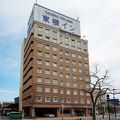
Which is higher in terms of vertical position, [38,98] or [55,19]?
[55,19]

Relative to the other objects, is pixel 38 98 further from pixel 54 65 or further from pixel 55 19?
pixel 55 19

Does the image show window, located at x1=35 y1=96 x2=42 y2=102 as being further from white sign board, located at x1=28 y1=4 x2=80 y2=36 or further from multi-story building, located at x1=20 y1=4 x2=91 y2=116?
white sign board, located at x1=28 y1=4 x2=80 y2=36

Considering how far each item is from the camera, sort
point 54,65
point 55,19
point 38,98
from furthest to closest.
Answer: point 55,19 < point 54,65 < point 38,98

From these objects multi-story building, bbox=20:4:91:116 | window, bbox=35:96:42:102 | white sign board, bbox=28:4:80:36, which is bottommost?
window, bbox=35:96:42:102

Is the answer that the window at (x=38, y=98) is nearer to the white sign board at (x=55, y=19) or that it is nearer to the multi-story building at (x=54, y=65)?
the multi-story building at (x=54, y=65)

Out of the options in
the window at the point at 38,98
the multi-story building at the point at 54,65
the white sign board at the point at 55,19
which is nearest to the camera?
the window at the point at 38,98

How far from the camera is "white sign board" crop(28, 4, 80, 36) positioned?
85.5 meters

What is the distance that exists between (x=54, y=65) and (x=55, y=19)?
65.4ft

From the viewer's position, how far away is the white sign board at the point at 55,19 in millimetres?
85500

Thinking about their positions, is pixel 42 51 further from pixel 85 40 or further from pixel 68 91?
pixel 85 40

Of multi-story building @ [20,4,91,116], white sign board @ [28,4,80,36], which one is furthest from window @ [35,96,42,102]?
white sign board @ [28,4,80,36]

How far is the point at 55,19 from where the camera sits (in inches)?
3551

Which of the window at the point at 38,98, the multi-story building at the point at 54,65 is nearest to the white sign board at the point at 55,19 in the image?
the multi-story building at the point at 54,65

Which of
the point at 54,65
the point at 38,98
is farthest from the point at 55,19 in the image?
the point at 38,98
